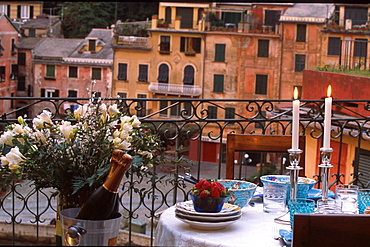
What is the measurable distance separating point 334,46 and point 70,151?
24158 mm

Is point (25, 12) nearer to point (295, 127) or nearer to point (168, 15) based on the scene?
point (168, 15)

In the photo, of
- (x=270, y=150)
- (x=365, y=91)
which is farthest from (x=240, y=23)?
(x=270, y=150)

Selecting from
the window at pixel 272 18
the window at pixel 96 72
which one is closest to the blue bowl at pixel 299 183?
the window at pixel 272 18

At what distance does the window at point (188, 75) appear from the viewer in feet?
85.9

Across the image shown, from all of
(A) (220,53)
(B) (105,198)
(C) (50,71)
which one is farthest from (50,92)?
(B) (105,198)

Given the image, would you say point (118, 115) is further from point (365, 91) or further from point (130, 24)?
point (130, 24)

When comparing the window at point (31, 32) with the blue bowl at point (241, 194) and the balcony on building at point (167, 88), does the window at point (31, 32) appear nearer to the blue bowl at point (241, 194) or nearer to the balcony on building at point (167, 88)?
the balcony on building at point (167, 88)

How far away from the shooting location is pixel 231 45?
25250 millimetres

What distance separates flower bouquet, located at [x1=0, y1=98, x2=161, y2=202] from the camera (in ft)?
4.75

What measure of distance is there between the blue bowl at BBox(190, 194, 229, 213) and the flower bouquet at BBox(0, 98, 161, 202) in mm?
358

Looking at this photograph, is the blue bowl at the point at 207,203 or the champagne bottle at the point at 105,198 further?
the blue bowl at the point at 207,203

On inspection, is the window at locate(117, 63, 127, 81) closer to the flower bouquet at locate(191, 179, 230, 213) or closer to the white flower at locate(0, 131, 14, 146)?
→ the flower bouquet at locate(191, 179, 230, 213)

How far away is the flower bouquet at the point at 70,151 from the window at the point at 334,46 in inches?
938

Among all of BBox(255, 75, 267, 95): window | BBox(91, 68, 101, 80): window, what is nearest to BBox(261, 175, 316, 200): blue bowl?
BBox(255, 75, 267, 95): window
